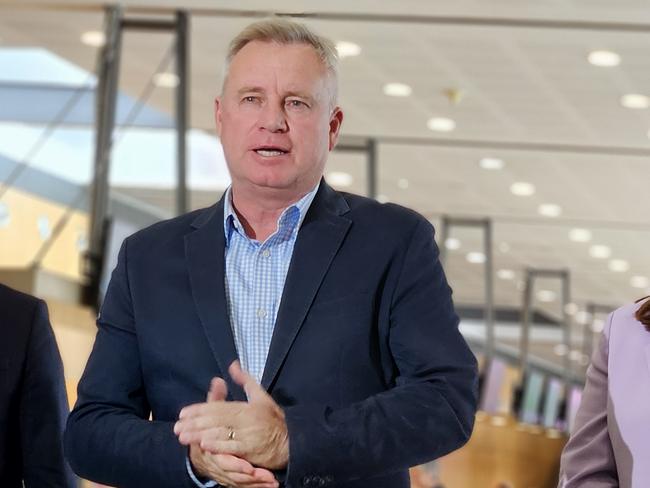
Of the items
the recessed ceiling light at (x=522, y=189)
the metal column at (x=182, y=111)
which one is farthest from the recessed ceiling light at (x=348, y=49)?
the recessed ceiling light at (x=522, y=189)

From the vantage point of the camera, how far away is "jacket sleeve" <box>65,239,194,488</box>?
94.3 inches

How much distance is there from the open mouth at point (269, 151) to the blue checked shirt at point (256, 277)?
110 millimetres

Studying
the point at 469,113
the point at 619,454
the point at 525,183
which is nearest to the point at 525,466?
the point at 525,183

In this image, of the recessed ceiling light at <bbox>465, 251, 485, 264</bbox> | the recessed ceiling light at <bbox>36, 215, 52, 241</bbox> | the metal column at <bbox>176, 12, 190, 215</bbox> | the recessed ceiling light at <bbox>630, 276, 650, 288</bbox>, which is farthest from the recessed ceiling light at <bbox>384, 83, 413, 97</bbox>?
the recessed ceiling light at <bbox>630, 276, 650, 288</bbox>

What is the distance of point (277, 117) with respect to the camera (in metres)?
2.55

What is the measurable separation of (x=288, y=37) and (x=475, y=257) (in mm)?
20876

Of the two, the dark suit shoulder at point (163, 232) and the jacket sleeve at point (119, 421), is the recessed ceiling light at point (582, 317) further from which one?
the jacket sleeve at point (119, 421)

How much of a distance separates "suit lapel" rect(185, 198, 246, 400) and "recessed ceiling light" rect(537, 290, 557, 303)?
2450cm

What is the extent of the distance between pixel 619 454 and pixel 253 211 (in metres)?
0.79

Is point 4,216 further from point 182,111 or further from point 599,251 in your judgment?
point 599,251

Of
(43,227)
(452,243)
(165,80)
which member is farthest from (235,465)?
(452,243)

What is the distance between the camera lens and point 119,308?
2623mm

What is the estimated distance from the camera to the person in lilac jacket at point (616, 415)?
8.74 ft

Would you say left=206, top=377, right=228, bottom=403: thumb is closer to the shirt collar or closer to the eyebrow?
the shirt collar
